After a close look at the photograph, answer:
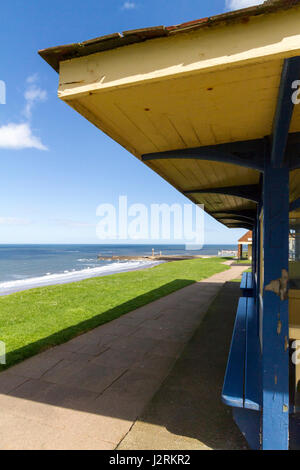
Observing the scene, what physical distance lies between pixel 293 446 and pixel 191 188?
3.73 metres

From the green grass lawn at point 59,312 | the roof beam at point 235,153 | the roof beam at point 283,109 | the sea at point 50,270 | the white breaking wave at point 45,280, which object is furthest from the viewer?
the sea at point 50,270

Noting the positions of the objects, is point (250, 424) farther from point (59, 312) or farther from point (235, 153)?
point (59, 312)

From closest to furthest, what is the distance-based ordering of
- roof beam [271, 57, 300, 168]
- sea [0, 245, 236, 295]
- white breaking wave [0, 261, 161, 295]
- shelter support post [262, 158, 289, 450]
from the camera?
roof beam [271, 57, 300, 168], shelter support post [262, 158, 289, 450], white breaking wave [0, 261, 161, 295], sea [0, 245, 236, 295]

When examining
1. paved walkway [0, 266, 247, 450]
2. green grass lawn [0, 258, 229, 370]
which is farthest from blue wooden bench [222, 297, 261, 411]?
green grass lawn [0, 258, 229, 370]

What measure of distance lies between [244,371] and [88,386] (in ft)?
7.03

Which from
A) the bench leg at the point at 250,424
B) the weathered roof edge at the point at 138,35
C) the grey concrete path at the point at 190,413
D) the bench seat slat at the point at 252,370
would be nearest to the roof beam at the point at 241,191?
the bench seat slat at the point at 252,370

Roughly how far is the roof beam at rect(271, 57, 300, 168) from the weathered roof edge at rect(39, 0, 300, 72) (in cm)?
28

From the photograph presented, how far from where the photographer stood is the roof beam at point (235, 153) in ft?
8.61

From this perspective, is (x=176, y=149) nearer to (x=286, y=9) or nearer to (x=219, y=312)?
(x=286, y=9)

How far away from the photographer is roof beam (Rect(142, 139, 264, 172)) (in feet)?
8.61

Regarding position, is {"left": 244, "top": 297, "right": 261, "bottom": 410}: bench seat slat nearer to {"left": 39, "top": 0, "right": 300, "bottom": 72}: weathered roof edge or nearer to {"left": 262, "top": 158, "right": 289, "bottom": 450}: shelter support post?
{"left": 262, "top": 158, "right": 289, "bottom": 450}: shelter support post

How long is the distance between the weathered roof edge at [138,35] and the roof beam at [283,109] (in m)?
0.28

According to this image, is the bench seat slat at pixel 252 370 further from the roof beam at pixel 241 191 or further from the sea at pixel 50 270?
the sea at pixel 50 270

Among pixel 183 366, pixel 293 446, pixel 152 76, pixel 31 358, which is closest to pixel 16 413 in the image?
pixel 31 358
